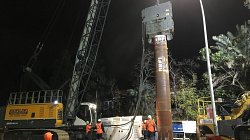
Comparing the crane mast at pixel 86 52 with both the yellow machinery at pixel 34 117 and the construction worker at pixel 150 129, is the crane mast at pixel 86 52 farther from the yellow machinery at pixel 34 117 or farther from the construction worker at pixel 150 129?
the construction worker at pixel 150 129

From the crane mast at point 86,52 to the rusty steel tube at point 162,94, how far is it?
12.6 metres

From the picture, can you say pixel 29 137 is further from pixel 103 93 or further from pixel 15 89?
pixel 15 89

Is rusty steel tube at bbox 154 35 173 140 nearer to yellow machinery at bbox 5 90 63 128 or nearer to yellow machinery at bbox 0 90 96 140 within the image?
yellow machinery at bbox 0 90 96 140

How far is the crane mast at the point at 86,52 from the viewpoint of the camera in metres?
27.9

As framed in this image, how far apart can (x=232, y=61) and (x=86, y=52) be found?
1645cm

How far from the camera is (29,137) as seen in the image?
861 inches

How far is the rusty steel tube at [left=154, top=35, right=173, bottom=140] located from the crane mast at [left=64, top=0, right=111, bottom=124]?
12.6m

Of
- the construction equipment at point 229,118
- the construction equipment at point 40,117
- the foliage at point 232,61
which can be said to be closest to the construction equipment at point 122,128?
the construction equipment at point 40,117

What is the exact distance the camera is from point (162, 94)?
1612cm

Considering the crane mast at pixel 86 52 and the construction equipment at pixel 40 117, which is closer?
the construction equipment at pixel 40 117

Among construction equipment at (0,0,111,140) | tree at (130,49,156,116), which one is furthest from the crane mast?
tree at (130,49,156,116)

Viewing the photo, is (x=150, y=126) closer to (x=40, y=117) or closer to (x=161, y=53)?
(x=161, y=53)

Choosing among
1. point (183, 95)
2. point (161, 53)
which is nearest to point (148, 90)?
point (183, 95)

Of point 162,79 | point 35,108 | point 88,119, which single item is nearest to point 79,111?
point 88,119
